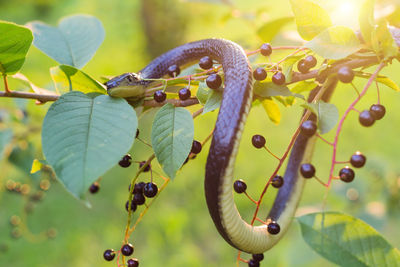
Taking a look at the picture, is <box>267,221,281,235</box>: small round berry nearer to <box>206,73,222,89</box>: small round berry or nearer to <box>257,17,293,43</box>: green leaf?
<box>206,73,222,89</box>: small round berry

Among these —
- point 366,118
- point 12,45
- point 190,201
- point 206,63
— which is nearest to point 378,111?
point 366,118

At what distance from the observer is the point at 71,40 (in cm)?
80

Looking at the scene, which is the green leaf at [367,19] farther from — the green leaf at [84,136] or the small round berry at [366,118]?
the green leaf at [84,136]

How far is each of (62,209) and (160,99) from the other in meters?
2.17

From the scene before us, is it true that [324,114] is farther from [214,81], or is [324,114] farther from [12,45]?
[12,45]

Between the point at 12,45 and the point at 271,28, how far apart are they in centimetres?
64

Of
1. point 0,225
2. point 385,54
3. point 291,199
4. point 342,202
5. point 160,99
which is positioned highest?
point 385,54

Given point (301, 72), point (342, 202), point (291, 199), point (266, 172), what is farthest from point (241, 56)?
point (266, 172)

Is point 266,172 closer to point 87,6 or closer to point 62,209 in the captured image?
point 62,209

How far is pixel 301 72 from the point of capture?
0.54m

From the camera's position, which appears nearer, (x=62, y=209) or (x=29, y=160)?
(x=29, y=160)

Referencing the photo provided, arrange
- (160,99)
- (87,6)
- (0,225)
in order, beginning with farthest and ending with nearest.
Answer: (87,6)
(0,225)
(160,99)

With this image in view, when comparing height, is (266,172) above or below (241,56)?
below

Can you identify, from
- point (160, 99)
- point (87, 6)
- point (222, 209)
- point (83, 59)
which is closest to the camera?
point (222, 209)
